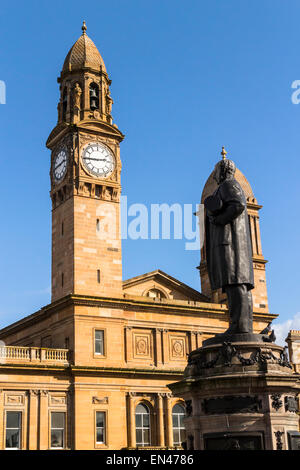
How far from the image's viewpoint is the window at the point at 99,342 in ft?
148

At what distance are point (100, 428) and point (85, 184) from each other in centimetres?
1713

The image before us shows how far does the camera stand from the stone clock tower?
46.6 meters

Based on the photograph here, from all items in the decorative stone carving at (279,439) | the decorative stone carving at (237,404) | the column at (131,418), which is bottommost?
the decorative stone carving at (279,439)

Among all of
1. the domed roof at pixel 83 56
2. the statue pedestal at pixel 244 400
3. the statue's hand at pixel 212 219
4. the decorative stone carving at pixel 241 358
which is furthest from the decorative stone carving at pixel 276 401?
the domed roof at pixel 83 56

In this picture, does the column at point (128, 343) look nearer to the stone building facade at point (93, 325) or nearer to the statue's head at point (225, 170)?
the stone building facade at point (93, 325)

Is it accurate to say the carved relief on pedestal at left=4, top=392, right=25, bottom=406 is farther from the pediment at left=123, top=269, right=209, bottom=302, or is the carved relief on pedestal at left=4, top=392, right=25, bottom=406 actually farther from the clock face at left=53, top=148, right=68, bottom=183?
the clock face at left=53, top=148, right=68, bottom=183

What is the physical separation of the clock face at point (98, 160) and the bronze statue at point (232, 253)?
104ft

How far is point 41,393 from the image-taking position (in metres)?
42.6

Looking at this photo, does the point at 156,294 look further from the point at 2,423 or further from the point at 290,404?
the point at 290,404

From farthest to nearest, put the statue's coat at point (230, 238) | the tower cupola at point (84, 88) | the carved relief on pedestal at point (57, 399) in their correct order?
the tower cupola at point (84, 88) < the carved relief on pedestal at point (57, 399) < the statue's coat at point (230, 238)

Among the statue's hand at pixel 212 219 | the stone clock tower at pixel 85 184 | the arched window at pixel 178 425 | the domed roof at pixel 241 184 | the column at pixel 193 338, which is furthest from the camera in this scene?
the domed roof at pixel 241 184

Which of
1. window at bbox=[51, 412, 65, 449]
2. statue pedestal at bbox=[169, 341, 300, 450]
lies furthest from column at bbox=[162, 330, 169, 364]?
statue pedestal at bbox=[169, 341, 300, 450]

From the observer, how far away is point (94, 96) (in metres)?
51.3

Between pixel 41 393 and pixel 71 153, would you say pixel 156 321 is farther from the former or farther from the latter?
pixel 71 153
